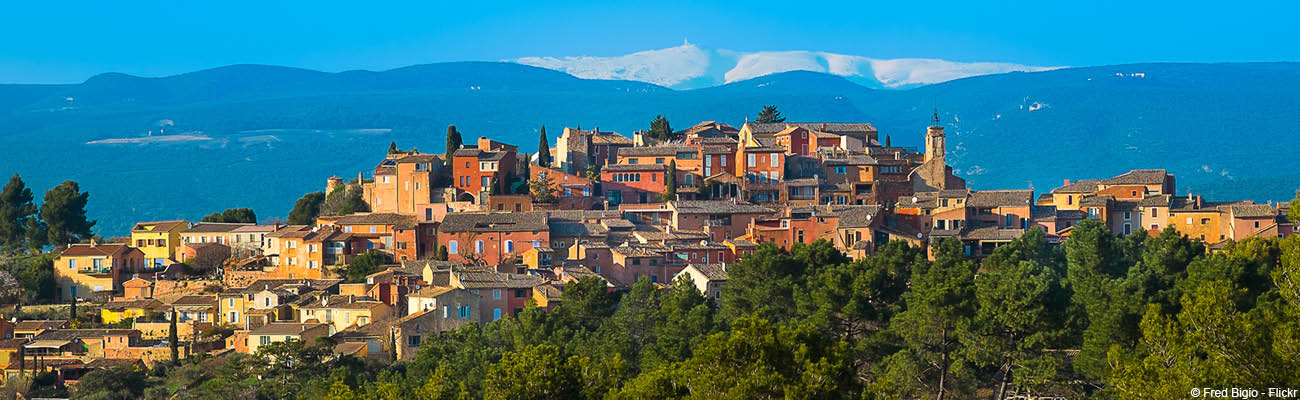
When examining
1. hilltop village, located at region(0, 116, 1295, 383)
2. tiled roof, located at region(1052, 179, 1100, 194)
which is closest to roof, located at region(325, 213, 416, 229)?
hilltop village, located at region(0, 116, 1295, 383)

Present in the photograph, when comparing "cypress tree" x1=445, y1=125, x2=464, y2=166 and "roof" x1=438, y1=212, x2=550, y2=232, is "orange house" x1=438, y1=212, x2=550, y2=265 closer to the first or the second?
"roof" x1=438, y1=212, x2=550, y2=232

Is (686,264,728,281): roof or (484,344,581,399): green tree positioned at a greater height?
(686,264,728,281): roof

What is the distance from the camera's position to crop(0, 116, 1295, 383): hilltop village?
51156 millimetres

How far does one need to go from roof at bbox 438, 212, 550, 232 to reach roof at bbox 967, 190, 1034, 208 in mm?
13523

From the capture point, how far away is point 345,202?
216ft

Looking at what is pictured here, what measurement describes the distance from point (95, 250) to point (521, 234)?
14.6 meters

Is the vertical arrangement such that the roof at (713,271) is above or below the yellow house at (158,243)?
below

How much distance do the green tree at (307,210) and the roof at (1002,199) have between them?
24.2 meters

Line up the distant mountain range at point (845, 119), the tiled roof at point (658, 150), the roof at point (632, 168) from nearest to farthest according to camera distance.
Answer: the roof at point (632, 168), the tiled roof at point (658, 150), the distant mountain range at point (845, 119)

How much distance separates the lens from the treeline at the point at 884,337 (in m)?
26.4

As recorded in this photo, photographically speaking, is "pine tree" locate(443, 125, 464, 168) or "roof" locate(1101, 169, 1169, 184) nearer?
"roof" locate(1101, 169, 1169, 184)

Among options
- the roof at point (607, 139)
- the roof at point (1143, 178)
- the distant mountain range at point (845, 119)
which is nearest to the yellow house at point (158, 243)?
the roof at point (607, 139)

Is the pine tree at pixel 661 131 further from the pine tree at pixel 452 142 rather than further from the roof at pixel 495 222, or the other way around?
the roof at pixel 495 222

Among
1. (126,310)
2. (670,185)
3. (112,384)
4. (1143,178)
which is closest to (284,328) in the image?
(112,384)
